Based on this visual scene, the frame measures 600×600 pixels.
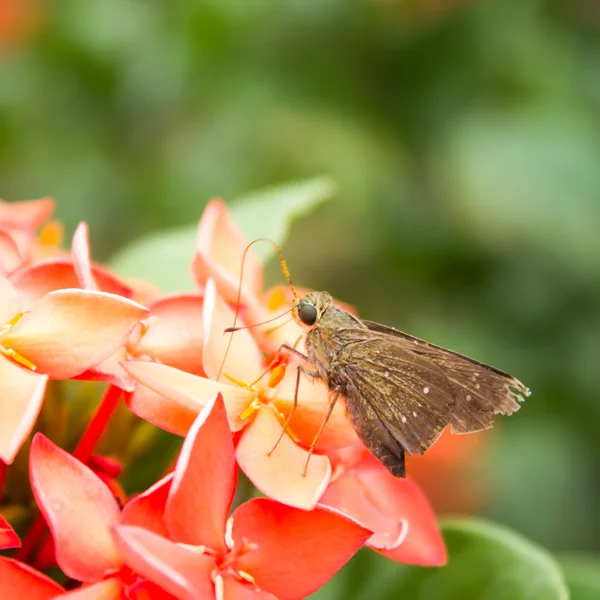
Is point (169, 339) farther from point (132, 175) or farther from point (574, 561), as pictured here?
point (132, 175)

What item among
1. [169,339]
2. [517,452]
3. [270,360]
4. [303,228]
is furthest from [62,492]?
[303,228]

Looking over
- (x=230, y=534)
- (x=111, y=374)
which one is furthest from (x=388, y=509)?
(x=111, y=374)

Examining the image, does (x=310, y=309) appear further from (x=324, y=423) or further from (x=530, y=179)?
(x=530, y=179)

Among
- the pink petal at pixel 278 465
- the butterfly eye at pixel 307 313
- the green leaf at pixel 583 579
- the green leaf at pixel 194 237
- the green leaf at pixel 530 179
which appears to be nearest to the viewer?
the pink petal at pixel 278 465

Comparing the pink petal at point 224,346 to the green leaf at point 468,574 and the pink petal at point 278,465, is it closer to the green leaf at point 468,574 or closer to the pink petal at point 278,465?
the pink petal at point 278,465

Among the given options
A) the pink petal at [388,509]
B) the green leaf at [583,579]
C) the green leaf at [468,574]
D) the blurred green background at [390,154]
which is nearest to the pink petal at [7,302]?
the pink petal at [388,509]

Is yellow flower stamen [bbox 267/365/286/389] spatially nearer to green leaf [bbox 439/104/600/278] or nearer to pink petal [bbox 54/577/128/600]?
pink petal [bbox 54/577/128/600]
